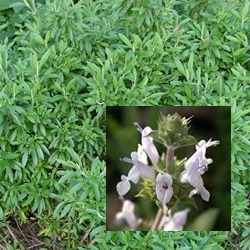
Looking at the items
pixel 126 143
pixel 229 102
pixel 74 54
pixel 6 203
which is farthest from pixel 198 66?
pixel 6 203

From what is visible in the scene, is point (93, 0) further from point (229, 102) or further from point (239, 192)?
point (239, 192)

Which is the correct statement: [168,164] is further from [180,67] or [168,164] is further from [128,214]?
[180,67]

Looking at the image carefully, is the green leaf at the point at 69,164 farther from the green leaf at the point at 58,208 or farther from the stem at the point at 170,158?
the stem at the point at 170,158

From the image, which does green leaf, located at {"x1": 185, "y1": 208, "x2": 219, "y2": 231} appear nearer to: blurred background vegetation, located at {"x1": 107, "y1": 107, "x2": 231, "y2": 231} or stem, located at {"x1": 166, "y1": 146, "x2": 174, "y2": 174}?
blurred background vegetation, located at {"x1": 107, "y1": 107, "x2": 231, "y2": 231}

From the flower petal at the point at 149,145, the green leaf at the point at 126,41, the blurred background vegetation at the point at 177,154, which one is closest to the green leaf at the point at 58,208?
the blurred background vegetation at the point at 177,154

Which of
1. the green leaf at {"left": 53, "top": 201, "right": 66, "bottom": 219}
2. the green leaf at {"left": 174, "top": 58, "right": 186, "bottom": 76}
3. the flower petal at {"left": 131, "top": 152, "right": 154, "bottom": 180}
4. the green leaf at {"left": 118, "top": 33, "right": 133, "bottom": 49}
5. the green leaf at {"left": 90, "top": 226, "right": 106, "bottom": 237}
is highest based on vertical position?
the green leaf at {"left": 118, "top": 33, "right": 133, "bottom": 49}

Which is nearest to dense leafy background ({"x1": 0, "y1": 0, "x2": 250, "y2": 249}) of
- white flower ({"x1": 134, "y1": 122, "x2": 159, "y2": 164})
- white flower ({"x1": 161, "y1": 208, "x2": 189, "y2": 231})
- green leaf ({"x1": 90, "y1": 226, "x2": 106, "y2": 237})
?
green leaf ({"x1": 90, "y1": 226, "x2": 106, "y2": 237})
